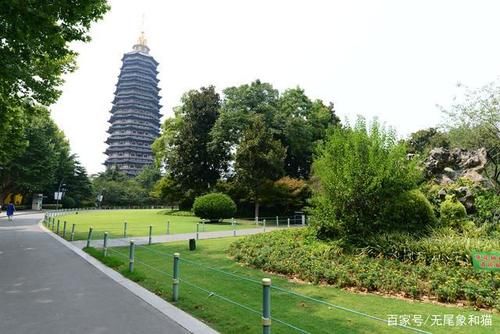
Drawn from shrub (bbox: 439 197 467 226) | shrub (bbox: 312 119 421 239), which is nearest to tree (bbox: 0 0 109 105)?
shrub (bbox: 312 119 421 239)

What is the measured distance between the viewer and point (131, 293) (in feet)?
27.2

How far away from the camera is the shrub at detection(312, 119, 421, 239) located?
12188mm

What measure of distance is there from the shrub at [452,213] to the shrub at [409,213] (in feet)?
3.04

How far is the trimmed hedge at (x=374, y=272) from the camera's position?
7.50 meters

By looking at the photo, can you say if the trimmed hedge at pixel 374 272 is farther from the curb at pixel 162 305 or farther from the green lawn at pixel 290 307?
the curb at pixel 162 305

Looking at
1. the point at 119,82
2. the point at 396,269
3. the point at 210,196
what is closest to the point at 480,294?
the point at 396,269

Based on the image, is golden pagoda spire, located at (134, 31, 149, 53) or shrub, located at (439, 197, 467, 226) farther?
golden pagoda spire, located at (134, 31, 149, 53)

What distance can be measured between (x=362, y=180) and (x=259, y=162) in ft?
75.4

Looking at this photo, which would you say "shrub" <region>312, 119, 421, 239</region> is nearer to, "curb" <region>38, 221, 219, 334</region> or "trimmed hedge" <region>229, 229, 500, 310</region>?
"trimmed hedge" <region>229, 229, 500, 310</region>

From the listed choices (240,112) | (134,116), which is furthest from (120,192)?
(240,112)

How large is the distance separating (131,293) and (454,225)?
11363 millimetres

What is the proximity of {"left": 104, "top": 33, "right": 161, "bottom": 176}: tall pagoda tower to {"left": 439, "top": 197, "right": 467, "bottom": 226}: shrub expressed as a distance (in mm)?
111963

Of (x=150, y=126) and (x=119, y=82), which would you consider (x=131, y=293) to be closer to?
(x=150, y=126)

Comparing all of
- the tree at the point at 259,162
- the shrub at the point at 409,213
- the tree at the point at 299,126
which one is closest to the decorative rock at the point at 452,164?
the shrub at the point at 409,213
